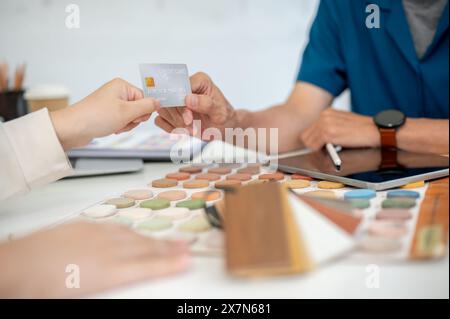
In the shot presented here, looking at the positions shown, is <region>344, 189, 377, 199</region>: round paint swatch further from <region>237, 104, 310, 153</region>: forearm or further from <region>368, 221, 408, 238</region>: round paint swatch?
<region>237, 104, 310, 153</region>: forearm

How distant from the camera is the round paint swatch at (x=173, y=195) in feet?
2.19

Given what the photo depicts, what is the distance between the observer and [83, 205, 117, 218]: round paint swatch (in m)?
0.61

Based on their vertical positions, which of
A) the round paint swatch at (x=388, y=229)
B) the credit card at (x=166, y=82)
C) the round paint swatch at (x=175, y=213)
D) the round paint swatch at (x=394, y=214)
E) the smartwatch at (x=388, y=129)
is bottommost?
the round paint swatch at (x=175, y=213)

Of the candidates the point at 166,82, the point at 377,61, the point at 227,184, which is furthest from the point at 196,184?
the point at 377,61

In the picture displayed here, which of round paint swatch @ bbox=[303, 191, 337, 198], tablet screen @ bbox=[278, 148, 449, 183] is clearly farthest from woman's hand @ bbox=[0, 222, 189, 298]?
tablet screen @ bbox=[278, 148, 449, 183]

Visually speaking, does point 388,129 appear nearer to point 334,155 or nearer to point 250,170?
point 334,155

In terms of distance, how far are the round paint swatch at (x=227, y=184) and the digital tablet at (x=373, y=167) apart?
4.0 inches

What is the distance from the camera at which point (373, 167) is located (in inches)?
30.6

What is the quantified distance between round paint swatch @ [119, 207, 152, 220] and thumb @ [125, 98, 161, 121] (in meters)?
0.17

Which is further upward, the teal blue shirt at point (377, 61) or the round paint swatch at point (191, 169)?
the teal blue shirt at point (377, 61)

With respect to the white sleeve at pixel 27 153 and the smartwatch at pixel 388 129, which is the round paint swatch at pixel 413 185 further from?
the white sleeve at pixel 27 153

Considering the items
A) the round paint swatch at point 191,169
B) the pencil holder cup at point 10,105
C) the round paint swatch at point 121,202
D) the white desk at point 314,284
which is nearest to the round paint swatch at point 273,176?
the round paint swatch at point 191,169
